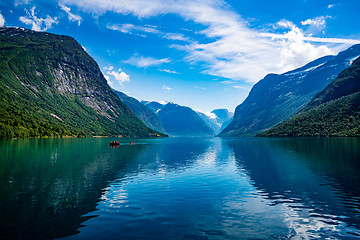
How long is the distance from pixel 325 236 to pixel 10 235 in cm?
2706

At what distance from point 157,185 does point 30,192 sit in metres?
19.5

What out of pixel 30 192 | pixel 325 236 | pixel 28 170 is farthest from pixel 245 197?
pixel 28 170

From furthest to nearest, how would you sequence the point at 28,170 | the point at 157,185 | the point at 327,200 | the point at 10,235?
the point at 28,170
the point at 157,185
the point at 327,200
the point at 10,235

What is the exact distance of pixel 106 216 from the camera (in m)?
24.9

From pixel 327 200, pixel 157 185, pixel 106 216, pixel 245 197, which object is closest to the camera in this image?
pixel 106 216

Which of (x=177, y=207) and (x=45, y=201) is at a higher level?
(x=45, y=201)

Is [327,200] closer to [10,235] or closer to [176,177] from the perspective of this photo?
[176,177]

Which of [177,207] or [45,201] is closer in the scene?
[177,207]

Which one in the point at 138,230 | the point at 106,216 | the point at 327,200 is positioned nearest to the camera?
the point at 138,230

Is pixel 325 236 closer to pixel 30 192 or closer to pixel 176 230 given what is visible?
pixel 176 230

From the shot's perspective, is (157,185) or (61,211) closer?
(61,211)

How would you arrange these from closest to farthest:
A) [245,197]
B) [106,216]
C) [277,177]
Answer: [106,216], [245,197], [277,177]

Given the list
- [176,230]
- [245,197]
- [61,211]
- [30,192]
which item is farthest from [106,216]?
[245,197]

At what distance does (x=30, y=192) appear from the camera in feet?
110
